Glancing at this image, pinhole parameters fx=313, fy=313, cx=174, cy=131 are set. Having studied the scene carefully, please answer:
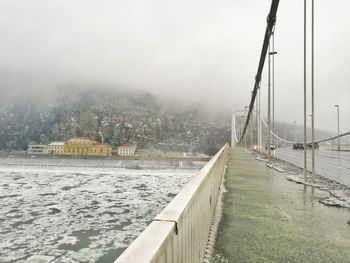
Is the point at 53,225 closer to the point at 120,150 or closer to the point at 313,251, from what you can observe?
the point at 313,251

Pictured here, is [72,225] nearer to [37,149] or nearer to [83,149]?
[83,149]

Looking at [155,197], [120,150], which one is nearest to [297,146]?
[155,197]

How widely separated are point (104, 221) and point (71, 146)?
396 ft

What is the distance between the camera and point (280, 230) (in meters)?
5.20

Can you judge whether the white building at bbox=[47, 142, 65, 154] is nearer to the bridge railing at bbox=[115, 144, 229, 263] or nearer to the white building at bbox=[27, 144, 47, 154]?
the white building at bbox=[27, 144, 47, 154]

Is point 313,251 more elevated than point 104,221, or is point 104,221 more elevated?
point 313,251

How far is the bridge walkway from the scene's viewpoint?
4.09 metres

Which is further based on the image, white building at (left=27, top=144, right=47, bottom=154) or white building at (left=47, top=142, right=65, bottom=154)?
white building at (left=27, top=144, right=47, bottom=154)

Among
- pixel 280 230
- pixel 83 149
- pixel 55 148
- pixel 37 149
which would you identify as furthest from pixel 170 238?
pixel 37 149

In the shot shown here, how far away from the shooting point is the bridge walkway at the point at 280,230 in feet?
13.4

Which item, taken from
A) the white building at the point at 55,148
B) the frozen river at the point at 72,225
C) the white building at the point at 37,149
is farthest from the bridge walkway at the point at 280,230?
the white building at the point at 37,149

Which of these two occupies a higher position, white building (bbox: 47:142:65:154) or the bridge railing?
the bridge railing

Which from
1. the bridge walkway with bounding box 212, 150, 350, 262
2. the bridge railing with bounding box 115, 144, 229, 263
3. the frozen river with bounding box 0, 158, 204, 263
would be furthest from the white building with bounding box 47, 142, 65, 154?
the bridge railing with bounding box 115, 144, 229, 263

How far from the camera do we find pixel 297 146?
62.1m
